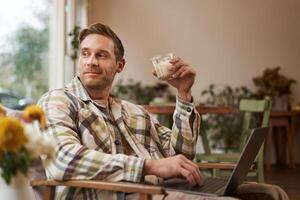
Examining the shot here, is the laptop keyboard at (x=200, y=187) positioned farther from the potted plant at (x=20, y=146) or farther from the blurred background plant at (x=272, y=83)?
the blurred background plant at (x=272, y=83)

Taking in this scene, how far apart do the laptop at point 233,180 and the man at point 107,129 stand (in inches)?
3.2

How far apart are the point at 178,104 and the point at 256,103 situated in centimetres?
177

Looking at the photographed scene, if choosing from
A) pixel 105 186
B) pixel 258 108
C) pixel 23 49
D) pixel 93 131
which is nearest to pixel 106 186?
pixel 105 186

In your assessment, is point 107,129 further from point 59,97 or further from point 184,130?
point 184,130

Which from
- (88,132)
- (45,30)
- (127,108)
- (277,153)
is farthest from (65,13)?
(277,153)

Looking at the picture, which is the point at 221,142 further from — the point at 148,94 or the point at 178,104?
the point at 178,104

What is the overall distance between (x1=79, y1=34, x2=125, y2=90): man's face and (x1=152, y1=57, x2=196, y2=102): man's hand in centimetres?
22

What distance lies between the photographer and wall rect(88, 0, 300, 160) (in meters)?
6.72

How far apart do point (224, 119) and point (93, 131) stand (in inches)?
193

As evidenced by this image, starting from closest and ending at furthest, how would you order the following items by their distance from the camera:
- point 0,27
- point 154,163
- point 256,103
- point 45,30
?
1. point 154,163
2. point 256,103
3. point 0,27
4. point 45,30

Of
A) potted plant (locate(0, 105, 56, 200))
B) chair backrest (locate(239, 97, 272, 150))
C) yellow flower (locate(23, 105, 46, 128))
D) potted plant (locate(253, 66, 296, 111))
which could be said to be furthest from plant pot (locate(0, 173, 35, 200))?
potted plant (locate(253, 66, 296, 111))

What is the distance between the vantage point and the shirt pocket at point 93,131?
1.71 metres

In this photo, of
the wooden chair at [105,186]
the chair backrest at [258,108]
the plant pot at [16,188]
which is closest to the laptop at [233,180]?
the wooden chair at [105,186]

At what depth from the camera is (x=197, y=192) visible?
159 centimetres
